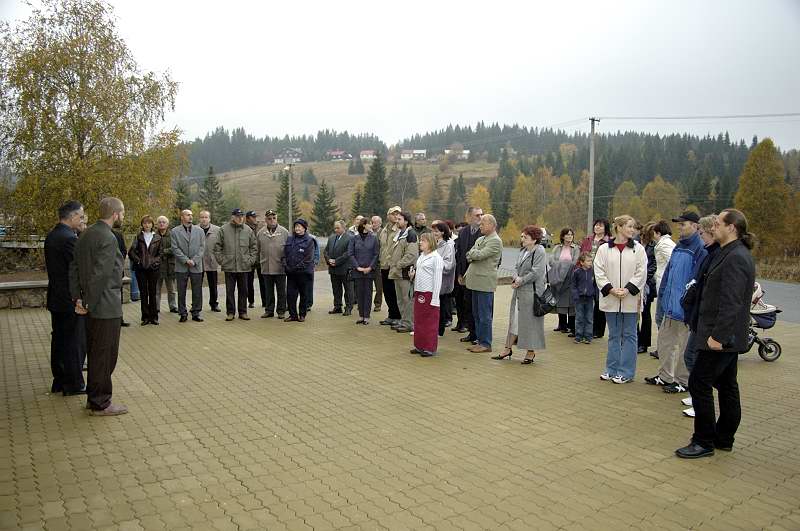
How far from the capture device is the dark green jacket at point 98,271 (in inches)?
213

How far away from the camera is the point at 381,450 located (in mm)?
4699

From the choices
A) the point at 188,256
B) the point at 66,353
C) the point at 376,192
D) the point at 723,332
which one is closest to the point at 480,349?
the point at 723,332

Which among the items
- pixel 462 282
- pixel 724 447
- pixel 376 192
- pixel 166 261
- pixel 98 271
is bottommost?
pixel 724 447

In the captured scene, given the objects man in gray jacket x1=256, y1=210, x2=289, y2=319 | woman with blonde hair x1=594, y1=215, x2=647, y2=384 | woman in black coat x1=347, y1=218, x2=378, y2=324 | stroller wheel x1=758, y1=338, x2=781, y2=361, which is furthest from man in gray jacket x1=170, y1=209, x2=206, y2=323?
stroller wheel x1=758, y1=338, x2=781, y2=361

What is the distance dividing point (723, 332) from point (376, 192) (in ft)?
216

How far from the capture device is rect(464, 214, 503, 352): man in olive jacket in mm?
8359

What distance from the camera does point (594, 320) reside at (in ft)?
33.3

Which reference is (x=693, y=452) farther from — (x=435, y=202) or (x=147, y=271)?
(x=435, y=202)

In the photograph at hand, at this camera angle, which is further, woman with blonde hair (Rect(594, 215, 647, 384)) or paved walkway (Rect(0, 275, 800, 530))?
woman with blonde hair (Rect(594, 215, 647, 384))

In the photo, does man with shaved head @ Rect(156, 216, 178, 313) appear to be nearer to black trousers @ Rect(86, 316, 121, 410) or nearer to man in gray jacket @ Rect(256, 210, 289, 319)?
man in gray jacket @ Rect(256, 210, 289, 319)

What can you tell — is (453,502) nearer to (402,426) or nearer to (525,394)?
(402,426)

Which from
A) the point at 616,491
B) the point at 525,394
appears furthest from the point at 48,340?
the point at 616,491

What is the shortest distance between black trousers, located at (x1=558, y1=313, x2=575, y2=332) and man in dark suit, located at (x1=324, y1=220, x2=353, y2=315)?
4.39 metres

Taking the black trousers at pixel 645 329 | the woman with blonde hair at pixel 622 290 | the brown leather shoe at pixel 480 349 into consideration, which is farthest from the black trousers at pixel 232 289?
the black trousers at pixel 645 329
